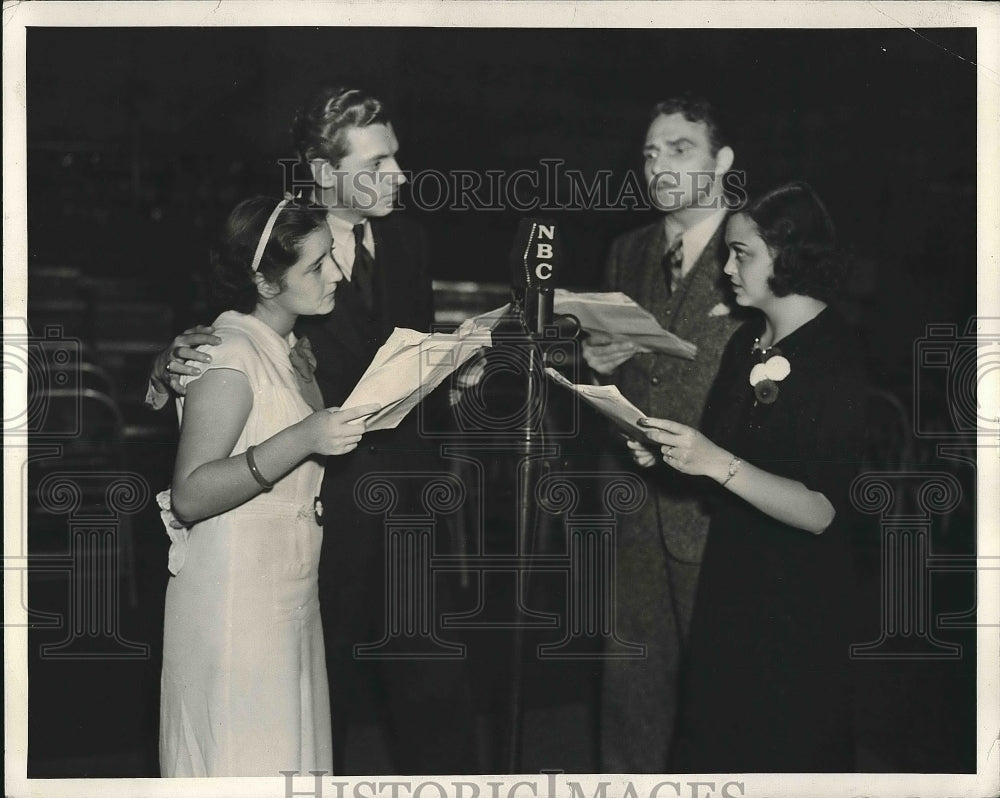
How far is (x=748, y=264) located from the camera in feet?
10.4

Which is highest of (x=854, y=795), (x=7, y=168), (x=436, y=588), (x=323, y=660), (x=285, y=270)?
(x=7, y=168)

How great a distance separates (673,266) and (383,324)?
86 cm

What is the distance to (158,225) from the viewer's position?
3123 millimetres

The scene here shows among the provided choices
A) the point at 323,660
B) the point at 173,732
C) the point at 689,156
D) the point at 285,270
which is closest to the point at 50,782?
the point at 173,732

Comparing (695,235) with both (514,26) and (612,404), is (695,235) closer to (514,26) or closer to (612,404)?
(612,404)

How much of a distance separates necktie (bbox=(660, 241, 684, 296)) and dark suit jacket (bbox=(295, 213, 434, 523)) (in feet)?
2.25

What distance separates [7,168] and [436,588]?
1.73 m

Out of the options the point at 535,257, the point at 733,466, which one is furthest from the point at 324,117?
the point at 733,466

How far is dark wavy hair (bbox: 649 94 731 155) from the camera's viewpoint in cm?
318

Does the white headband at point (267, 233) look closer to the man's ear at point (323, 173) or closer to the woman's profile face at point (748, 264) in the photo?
the man's ear at point (323, 173)

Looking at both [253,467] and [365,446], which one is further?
[365,446]

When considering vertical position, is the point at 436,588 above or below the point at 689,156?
below

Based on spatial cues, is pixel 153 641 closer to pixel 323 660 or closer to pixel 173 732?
pixel 173 732

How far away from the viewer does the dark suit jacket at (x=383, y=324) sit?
10.4 ft
